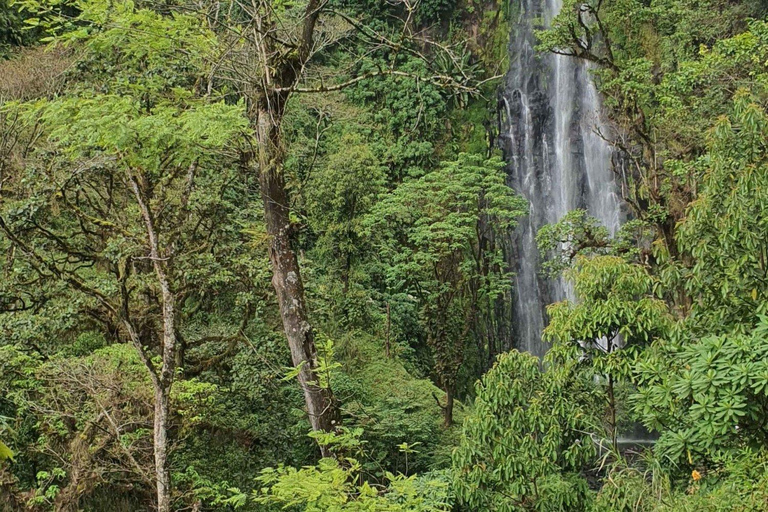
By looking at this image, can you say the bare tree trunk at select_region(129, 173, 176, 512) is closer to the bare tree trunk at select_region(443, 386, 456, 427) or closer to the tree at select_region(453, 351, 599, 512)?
the tree at select_region(453, 351, 599, 512)

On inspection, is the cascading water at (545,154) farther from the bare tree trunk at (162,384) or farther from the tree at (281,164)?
the bare tree trunk at (162,384)

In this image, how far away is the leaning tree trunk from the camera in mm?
6043

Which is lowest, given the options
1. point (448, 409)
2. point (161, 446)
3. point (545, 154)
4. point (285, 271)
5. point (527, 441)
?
point (448, 409)

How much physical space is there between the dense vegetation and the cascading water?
2.76 metres

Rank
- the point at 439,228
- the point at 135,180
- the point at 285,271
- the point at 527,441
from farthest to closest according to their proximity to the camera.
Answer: the point at 439,228, the point at 135,180, the point at 285,271, the point at 527,441

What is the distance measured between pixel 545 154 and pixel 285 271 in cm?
1376

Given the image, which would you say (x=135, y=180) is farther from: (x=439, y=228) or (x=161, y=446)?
(x=439, y=228)

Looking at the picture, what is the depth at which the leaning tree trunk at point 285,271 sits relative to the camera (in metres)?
6.04

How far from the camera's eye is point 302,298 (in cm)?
621

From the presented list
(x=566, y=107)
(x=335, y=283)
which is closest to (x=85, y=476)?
(x=335, y=283)

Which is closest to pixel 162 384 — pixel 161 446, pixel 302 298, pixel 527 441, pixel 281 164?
pixel 161 446

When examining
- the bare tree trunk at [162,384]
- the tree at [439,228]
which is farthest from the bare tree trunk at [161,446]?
the tree at [439,228]

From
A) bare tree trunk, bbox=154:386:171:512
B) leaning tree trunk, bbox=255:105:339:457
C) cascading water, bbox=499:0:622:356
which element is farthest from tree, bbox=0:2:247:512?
cascading water, bbox=499:0:622:356

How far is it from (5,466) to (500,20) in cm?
1815
